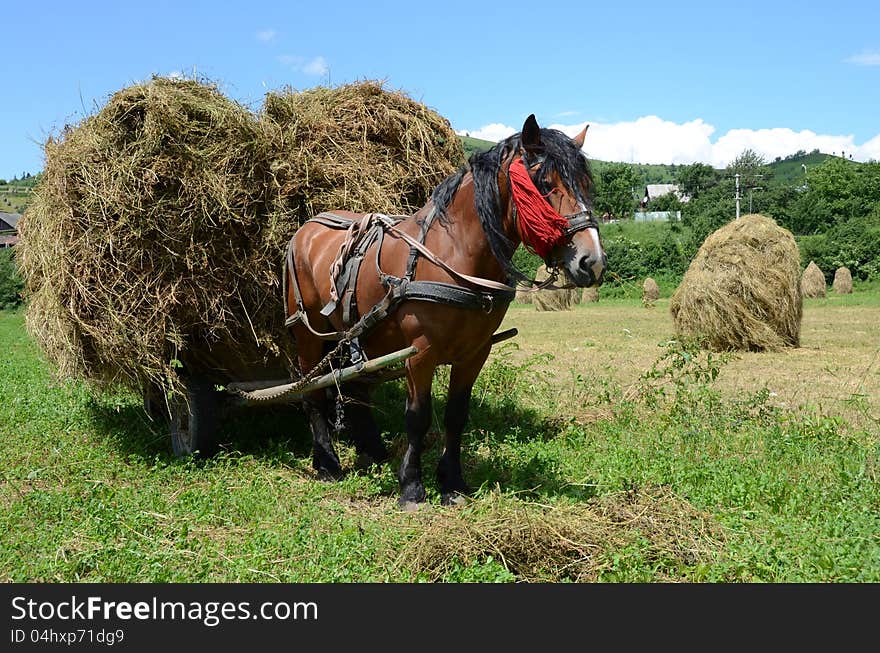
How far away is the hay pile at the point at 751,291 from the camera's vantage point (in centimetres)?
1132

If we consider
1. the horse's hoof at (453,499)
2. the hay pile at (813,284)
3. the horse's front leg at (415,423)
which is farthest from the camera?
the hay pile at (813,284)

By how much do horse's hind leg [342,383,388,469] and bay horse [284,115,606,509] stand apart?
26.7 inches

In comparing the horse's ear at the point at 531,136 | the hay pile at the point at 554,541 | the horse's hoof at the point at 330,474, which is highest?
the horse's ear at the point at 531,136

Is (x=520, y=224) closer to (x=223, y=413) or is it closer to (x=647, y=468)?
(x=647, y=468)

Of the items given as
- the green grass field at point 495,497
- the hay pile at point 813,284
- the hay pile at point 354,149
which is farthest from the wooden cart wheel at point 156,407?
the hay pile at point 813,284

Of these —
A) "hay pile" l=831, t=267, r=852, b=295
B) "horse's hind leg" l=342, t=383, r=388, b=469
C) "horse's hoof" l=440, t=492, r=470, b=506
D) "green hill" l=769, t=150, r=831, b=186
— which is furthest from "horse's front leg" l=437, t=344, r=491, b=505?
"green hill" l=769, t=150, r=831, b=186

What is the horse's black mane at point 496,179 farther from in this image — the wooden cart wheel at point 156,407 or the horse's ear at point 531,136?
the wooden cart wheel at point 156,407

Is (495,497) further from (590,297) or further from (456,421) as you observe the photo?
(590,297)

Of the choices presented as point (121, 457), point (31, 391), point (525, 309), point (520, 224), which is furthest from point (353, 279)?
point (525, 309)

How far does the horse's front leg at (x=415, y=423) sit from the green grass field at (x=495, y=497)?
0.12 m

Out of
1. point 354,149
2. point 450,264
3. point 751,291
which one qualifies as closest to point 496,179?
point 450,264

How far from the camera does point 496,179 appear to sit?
12.6 feet

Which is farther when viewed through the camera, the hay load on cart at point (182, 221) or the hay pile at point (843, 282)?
the hay pile at point (843, 282)
